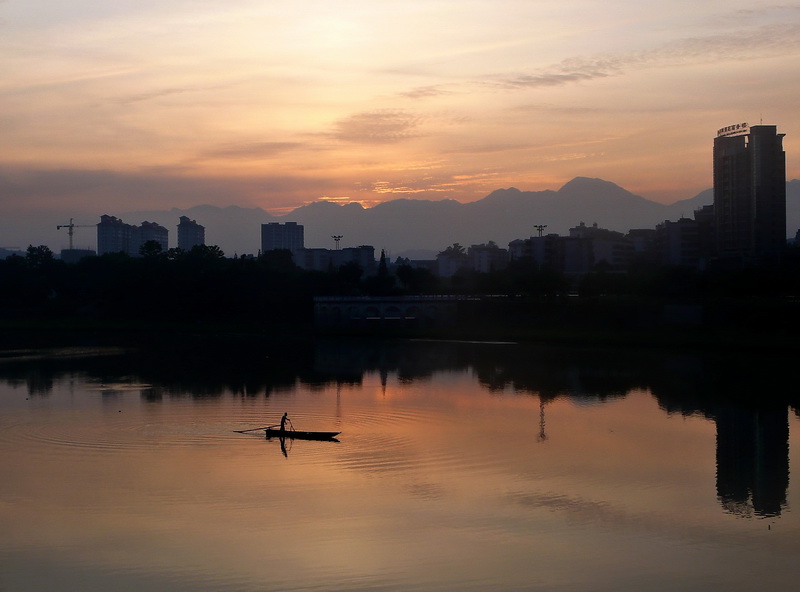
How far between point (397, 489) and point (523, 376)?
19500 mm

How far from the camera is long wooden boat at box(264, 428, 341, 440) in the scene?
2084 cm

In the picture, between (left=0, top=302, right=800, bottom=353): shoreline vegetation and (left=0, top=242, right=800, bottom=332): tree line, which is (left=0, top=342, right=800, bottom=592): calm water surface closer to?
(left=0, top=302, right=800, bottom=353): shoreline vegetation

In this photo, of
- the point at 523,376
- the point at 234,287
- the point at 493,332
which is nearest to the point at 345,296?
the point at 234,287

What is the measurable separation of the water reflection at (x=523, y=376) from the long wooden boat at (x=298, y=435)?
463 millimetres

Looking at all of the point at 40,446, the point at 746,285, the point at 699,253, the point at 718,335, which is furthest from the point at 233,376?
the point at 699,253

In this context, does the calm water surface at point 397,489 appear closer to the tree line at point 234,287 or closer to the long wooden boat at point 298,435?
the long wooden boat at point 298,435

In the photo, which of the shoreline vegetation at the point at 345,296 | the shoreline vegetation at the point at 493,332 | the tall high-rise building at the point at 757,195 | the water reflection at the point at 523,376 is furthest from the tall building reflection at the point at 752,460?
the tall high-rise building at the point at 757,195

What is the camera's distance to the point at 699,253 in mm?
104000

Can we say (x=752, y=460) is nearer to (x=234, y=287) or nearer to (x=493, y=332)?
(x=493, y=332)

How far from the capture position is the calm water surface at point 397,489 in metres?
12.6

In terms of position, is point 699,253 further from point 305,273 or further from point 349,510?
point 349,510

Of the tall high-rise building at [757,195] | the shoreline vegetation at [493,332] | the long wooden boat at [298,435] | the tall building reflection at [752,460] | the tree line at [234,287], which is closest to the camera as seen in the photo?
the tall building reflection at [752,460]

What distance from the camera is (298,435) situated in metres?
20.9

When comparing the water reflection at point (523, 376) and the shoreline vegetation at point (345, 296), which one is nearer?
the water reflection at point (523, 376)
